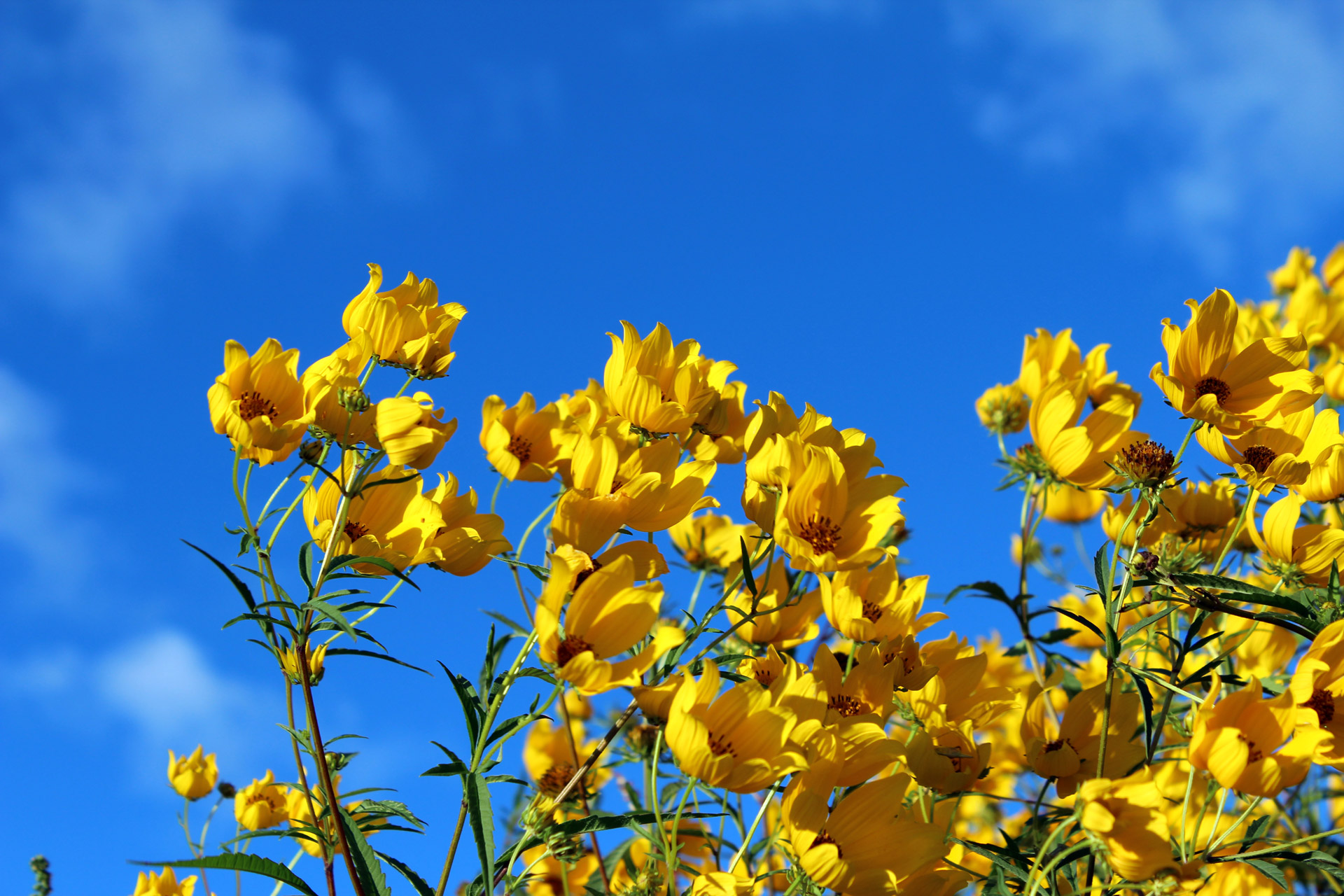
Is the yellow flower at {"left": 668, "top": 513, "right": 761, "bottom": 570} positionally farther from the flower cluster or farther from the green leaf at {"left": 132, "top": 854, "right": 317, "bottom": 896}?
the green leaf at {"left": 132, "top": 854, "right": 317, "bottom": 896}

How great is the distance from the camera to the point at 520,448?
4.83 ft

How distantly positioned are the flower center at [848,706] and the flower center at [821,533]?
0.28 metres

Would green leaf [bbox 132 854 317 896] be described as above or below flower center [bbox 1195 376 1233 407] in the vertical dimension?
below

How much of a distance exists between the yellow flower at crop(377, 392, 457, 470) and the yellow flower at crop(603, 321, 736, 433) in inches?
11.6

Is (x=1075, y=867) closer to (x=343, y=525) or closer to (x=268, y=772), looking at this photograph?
(x=343, y=525)

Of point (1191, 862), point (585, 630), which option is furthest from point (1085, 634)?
point (585, 630)

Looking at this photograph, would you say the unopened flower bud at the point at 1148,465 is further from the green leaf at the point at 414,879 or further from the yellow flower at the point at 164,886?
the yellow flower at the point at 164,886

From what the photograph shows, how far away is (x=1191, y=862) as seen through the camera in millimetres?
1296

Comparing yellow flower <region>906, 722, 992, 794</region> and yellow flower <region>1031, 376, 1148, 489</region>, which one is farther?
yellow flower <region>1031, 376, 1148, 489</region>

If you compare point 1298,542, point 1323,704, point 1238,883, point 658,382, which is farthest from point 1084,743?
point 658,382

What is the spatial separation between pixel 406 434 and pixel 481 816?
1.78 ft

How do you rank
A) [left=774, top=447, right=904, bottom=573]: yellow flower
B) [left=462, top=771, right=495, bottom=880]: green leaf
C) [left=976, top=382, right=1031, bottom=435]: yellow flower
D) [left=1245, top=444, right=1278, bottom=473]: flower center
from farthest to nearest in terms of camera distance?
1. [left=976, top=382, right=1031, bottom=435]: yellow flower
2. [left=1245, top=444, right=1278, bottom=473]: flower center
3. [left=774, top=447, right=904, bottom=573]: yellow flower
4. [left=462, top=771, right=495, bottom=880]: green leaf

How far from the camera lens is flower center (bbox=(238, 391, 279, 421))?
1417mm

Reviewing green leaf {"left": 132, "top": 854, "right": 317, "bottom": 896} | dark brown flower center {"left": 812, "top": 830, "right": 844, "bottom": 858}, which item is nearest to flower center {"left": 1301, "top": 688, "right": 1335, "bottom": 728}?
dark brown flower center {"left": 812, "top": 830, "right": 844, "bottom": 858}
